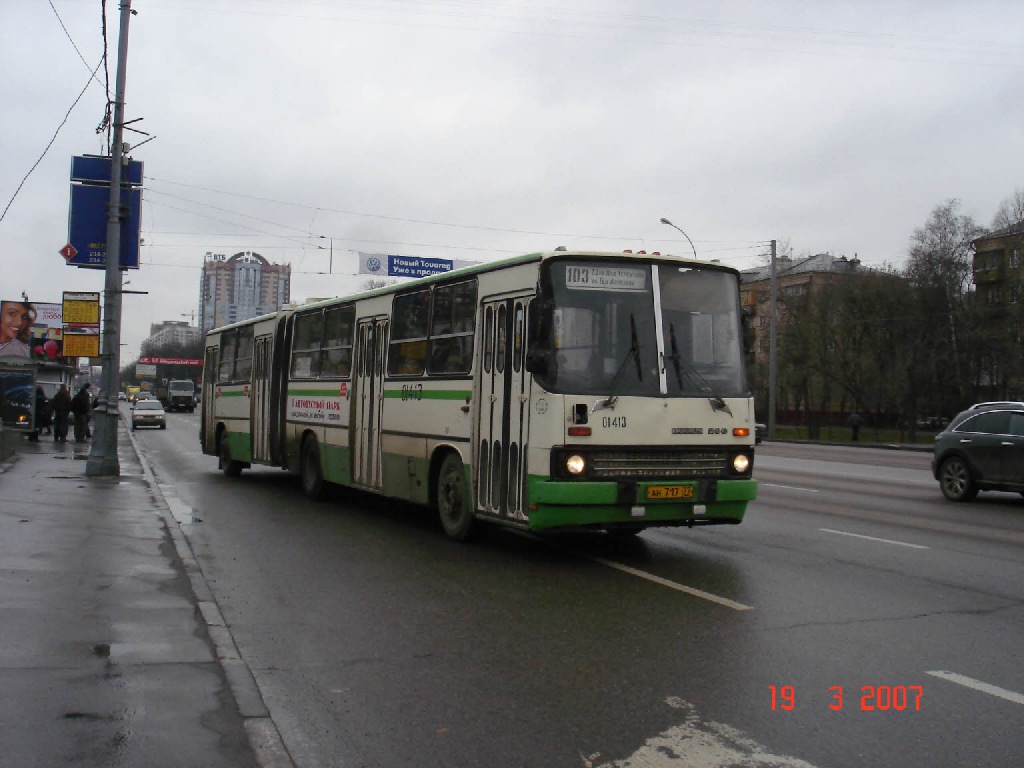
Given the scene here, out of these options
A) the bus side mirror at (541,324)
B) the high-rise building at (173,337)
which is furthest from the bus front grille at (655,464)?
the high-rise building at (173,337)

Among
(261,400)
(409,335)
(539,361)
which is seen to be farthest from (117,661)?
(261,400)

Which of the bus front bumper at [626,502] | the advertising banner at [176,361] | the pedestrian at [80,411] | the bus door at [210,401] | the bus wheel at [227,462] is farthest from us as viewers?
the advertising banner at [176,361]

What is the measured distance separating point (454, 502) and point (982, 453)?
10092 mm

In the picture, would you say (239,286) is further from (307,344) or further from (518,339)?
(518,339)

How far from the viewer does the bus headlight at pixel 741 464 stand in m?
9.74

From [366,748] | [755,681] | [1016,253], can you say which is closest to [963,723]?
[755,681]

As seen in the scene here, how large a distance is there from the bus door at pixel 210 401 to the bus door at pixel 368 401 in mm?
8101

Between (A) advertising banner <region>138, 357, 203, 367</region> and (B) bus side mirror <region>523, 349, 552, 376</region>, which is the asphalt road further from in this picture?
(A) advertising banner <region>138, 357, 203, 367</region>

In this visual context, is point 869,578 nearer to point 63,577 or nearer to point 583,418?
point 583,418

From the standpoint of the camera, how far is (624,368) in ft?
30.6

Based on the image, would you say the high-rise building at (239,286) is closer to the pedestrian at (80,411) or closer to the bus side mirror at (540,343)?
the pedestrian at (80,411)

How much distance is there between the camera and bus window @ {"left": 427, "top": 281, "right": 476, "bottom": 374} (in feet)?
35.4

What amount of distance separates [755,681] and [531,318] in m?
4.62

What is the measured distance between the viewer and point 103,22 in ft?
58.1
